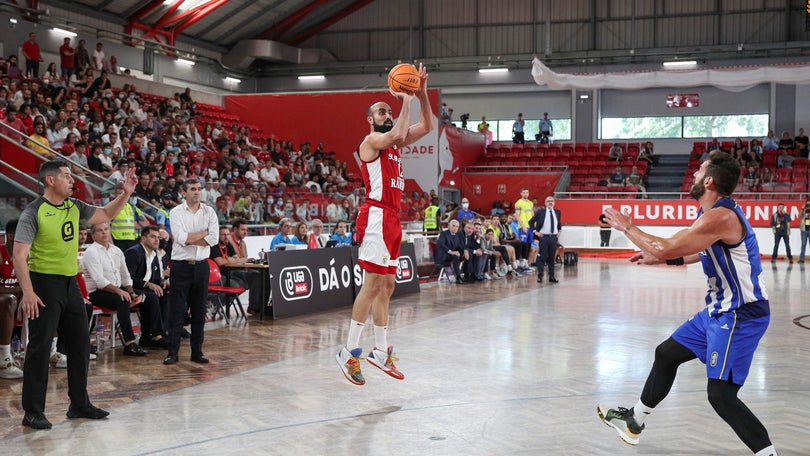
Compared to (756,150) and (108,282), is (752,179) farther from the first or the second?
(108,282)

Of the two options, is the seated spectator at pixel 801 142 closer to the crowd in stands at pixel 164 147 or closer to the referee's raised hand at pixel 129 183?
the crowd in stands at pixel 164 147

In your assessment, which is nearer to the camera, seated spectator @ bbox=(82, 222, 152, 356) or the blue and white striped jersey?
the blue and white striped jersey

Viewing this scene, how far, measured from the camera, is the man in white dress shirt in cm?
740

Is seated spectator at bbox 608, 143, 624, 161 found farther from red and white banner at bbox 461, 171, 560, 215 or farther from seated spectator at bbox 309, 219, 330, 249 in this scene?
seated spectator at bbox 309, 219, 330, 249

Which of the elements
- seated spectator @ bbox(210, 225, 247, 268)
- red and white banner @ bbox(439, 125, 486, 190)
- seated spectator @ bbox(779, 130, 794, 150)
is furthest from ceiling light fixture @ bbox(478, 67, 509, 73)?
seated spectator @ bbox(210, 225, 247, 268)

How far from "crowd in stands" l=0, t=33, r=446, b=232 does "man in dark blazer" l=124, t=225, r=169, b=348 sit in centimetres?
388

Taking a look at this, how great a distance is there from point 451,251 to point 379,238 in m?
9.42

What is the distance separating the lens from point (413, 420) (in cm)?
538

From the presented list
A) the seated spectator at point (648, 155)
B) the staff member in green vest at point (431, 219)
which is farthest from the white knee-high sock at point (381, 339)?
the seated spectator at point (648, 155)

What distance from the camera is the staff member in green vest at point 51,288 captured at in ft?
16.9

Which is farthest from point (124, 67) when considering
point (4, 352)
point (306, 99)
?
point (4, 352)

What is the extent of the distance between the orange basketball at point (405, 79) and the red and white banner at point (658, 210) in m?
19.0

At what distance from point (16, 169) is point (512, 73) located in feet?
88.0

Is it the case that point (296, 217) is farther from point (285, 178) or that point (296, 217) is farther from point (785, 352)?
point (785, 352)
